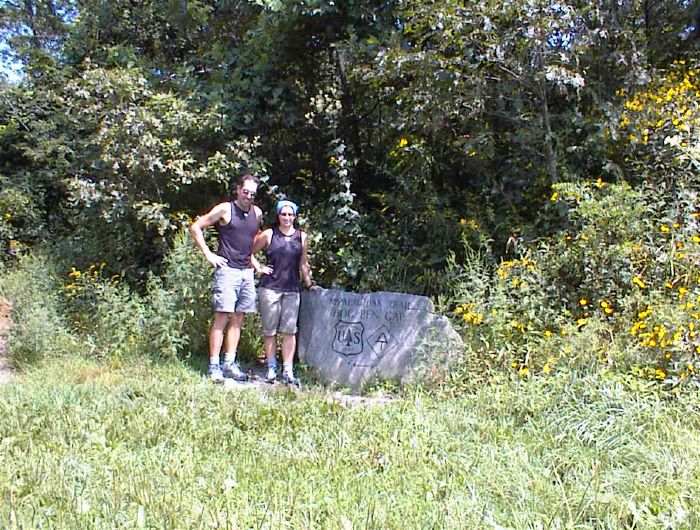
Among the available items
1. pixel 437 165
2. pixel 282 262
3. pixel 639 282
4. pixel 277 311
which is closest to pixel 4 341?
pixel 277 311

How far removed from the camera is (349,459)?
10.2 feet

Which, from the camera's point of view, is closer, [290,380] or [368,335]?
[290,380]

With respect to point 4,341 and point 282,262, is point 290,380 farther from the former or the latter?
point 4,341

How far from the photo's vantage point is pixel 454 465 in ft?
9.78

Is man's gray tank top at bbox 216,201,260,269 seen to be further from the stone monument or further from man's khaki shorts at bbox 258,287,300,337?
the stone monument

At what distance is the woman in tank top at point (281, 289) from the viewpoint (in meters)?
4.95

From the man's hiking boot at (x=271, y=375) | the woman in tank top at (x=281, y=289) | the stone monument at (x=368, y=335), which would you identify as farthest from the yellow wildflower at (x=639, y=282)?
the man's hiking boot at (x=271, y=375)

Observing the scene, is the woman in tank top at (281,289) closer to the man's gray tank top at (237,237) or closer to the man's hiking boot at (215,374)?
the man's gray tank top at (237,237)

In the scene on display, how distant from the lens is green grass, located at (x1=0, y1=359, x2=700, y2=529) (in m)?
2.51

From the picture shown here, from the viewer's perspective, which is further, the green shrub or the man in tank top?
the green shrub

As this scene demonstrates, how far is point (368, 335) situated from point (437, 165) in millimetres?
2185

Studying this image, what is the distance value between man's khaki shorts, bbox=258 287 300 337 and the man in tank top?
12 centimetres

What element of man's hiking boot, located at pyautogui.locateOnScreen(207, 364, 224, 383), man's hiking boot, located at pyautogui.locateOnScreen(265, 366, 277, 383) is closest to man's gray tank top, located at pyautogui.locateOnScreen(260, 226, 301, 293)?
man's hiking boot, located at pyautogui.locateOnScreen(265, 366, 277, 383)

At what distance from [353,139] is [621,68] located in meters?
2.83
